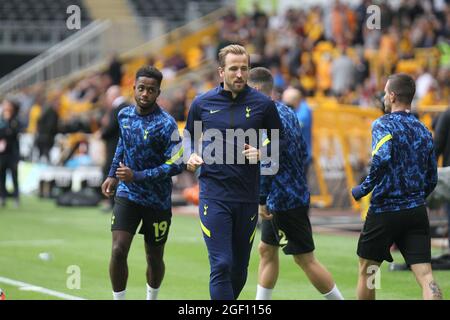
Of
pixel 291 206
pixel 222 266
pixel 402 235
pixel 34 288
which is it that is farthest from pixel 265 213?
pixel 34 288

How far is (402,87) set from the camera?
780cm

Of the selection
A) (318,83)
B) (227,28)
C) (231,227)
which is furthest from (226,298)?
(227,28)

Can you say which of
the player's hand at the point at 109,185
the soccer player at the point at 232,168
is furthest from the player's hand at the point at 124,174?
the soccer player at the point at 232,168

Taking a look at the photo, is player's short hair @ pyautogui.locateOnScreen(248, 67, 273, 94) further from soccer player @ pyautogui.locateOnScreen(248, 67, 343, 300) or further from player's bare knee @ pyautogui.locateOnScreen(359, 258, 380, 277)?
player's bare knee @ pyautogui.locateOnScreen(359, 258, 380, 277)

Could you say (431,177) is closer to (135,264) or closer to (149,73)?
(149,73)

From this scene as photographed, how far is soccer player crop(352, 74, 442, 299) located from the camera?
7.73 m

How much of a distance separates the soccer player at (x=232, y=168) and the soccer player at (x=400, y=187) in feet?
2.66

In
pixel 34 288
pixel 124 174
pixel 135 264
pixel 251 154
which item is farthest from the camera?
pixel 135 264

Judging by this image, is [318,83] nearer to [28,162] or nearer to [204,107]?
[28,162]

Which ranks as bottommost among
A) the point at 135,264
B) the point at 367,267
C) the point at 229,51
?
the point at 135,264

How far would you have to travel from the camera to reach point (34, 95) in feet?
117

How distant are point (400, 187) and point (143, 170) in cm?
218

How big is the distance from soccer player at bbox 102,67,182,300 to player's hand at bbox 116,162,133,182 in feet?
0.40

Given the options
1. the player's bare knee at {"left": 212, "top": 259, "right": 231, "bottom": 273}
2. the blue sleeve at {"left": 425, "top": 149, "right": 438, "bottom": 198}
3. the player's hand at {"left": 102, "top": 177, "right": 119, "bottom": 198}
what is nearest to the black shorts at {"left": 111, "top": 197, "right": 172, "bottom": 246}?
the player's hand at {"left": 102, "top": 177, "right": 119, "bottom": 198}
